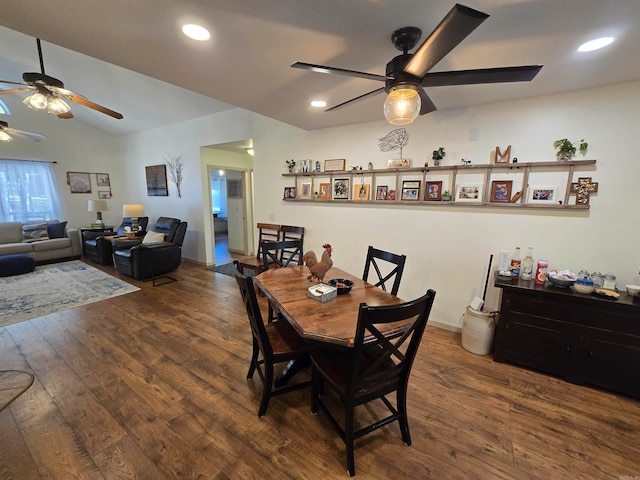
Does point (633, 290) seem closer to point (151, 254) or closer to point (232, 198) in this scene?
point (151, 254)

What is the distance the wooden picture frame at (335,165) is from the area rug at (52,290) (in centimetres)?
355

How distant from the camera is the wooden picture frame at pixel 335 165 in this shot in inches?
136

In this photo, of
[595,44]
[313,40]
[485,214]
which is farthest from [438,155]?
[313,40]

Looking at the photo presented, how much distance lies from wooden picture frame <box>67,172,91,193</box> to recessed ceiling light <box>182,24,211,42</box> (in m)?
7.01

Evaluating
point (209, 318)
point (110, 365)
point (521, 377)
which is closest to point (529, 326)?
point (521, 377)

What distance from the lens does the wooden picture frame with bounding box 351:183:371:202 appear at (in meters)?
3.32

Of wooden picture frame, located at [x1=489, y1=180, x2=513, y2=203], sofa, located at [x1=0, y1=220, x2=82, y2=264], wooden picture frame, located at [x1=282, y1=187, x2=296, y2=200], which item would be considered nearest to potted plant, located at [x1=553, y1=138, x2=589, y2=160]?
wooden picture frame, located at [x1=489, y1=180, x2=513, y2=203]

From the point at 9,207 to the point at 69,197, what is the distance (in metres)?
0.99

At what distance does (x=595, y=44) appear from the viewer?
1561 mm

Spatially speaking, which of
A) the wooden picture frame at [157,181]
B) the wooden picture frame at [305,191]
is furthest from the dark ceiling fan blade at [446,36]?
the wooden picture frame at [157,181]

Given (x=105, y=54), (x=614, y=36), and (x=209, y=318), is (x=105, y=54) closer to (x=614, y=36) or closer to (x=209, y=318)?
(x=209, y=318)

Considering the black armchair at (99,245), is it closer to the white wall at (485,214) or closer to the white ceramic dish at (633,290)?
the white wall at (485,214)

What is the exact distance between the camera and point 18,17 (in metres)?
1.39

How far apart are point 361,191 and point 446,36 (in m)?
2.33
